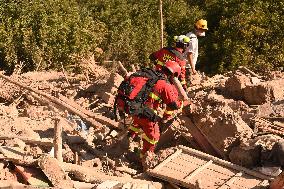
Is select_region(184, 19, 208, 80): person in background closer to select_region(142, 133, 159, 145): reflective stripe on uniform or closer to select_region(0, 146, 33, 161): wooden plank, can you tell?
select_region(142, 133, 159, 145): reflective stripe on uniform

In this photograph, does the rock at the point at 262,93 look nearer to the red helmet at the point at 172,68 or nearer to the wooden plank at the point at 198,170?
the red helmet at the point at 172,68

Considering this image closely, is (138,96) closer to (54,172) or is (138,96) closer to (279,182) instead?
(54,172)

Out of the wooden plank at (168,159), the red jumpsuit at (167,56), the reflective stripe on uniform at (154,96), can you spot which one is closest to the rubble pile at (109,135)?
the wooden plank at (168,159)

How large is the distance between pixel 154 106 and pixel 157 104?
0.06m

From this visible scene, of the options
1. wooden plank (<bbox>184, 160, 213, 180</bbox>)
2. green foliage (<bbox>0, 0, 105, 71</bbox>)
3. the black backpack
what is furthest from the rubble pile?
green foliage (<bbox>0, 0, 105, 71</bbox>)

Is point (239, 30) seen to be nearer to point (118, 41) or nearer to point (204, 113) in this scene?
point (118, 41)

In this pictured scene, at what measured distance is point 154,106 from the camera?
805 cm

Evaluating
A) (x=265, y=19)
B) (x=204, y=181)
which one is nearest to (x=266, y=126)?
(x=204, y=181)

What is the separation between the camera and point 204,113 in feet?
27.3

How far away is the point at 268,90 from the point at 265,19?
12.5 metres

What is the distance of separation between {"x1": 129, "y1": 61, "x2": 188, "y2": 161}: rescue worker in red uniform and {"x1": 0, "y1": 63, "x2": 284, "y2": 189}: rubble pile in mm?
261

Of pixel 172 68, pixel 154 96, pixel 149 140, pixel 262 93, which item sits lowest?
pixel 149 140

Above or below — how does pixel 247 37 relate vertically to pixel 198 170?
above

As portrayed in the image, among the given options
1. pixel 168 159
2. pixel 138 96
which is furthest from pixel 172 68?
pixel 168 159
